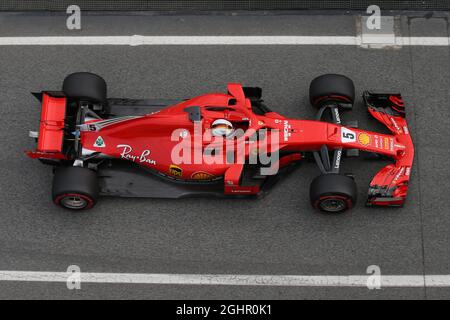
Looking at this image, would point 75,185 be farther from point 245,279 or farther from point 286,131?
point 286,131

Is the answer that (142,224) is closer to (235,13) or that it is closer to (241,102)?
(241,102)

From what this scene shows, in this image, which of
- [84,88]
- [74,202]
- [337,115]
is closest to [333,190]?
[337,115]

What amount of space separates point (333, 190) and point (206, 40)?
10.4 ft

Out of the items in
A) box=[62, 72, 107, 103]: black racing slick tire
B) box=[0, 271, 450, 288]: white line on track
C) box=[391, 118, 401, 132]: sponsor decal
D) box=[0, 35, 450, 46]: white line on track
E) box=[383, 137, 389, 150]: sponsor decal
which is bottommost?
box=[0, 271, 450, 288]: white line on track

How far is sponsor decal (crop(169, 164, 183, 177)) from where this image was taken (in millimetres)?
8328

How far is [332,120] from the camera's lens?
8.83 m

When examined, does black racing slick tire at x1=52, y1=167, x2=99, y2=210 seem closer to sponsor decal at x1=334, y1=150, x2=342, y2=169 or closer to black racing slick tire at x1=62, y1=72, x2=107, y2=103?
black racing slick tire at x1=62, y1=72, x2=107, y2=103

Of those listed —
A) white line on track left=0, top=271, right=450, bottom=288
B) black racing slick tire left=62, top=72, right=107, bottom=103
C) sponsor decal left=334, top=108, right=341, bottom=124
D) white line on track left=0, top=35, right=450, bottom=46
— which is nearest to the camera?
white line on track left=0, top=271, right=450, bottom=288

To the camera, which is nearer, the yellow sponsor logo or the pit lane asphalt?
the pit lane asphalt

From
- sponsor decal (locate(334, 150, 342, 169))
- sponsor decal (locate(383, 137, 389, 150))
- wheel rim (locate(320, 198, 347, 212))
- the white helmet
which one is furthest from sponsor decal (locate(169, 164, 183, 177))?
sponsor decal (locate(383, 137, 389, 150))

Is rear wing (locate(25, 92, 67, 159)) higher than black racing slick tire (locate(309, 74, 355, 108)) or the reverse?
the reverse

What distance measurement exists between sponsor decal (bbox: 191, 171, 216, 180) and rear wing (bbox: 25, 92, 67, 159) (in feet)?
5.24

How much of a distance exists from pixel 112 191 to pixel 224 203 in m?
1.43

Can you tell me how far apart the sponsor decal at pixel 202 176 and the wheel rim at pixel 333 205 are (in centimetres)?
140
